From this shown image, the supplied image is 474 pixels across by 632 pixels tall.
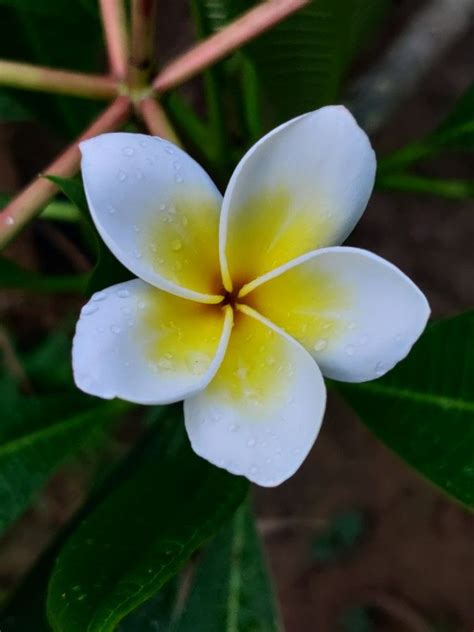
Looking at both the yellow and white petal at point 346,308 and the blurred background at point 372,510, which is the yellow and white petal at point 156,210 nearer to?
the yellow and white petal at point 346,308

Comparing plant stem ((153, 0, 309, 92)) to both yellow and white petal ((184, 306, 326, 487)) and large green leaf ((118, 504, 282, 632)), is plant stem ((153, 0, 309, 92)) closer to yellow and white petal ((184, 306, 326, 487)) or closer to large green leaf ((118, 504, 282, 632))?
yellow and white petal ((184, 306, 326, 487))

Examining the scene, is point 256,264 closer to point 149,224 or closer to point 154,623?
point 149,224

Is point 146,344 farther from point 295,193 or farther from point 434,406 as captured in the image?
point 434,406

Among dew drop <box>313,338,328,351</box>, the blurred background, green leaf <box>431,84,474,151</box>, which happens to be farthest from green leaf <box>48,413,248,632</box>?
the blurred background

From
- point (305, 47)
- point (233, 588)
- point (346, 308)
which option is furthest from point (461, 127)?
point (233, 588)

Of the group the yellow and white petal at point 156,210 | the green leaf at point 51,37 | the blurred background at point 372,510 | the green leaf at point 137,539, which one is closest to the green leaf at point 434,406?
the green leaf at point 137,539

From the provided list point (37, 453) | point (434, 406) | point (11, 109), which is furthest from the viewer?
point (11, 109)

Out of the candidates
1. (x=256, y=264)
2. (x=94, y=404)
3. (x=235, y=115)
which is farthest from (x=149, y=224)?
(x=235, y=115)
